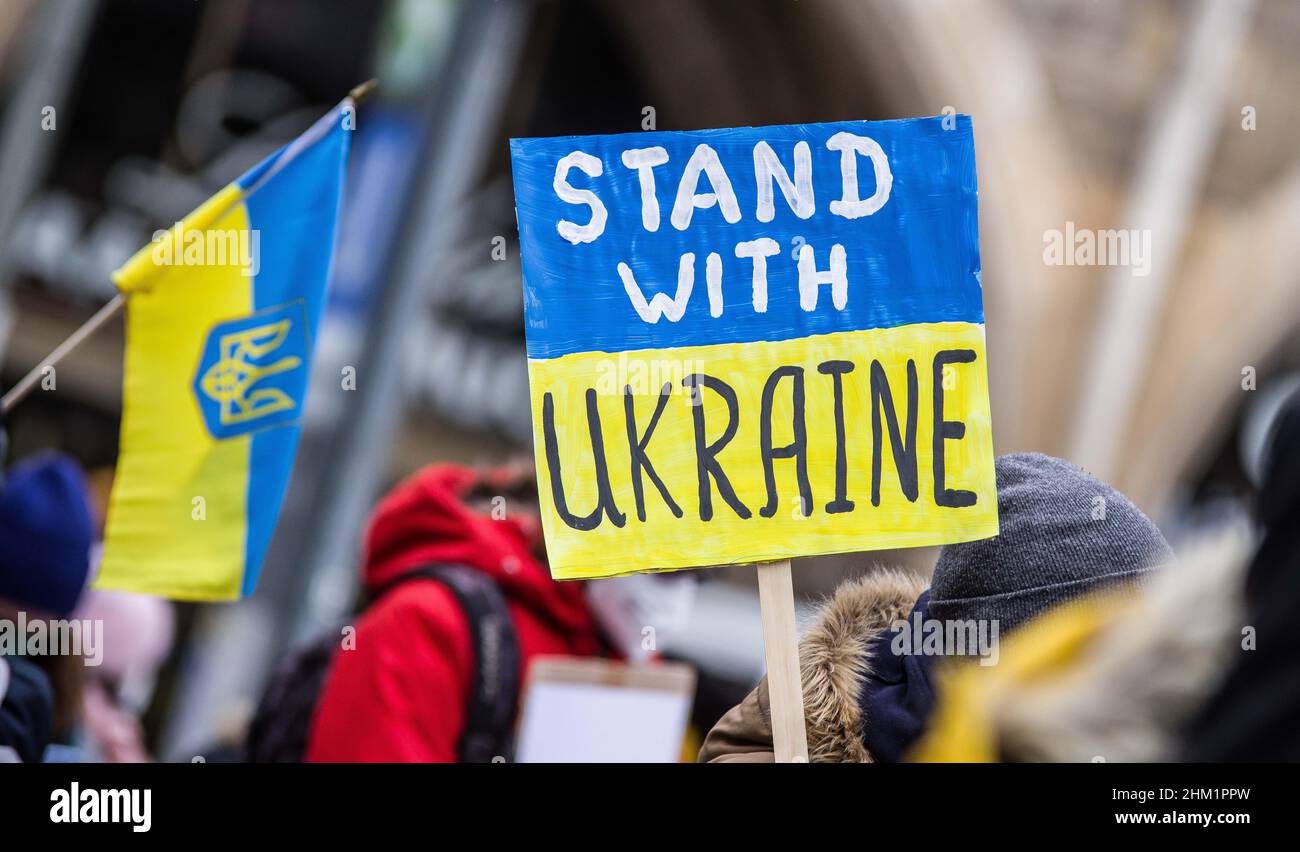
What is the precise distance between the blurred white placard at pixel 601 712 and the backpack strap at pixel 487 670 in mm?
40

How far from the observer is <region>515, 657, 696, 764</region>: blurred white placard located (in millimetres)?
2936

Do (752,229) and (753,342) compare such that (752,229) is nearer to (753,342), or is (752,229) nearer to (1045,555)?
(753,342)

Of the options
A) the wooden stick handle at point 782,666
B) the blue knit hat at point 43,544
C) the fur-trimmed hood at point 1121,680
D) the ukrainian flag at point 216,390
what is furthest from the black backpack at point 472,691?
the fur-trimmed hood at point 1121,680

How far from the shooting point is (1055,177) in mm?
9789

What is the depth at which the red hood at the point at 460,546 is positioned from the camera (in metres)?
3.05

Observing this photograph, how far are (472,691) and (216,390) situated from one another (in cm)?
74

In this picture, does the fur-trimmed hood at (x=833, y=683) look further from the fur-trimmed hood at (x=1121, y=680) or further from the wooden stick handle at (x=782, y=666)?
the fur-trimmed hood at (x=1121, y=680)

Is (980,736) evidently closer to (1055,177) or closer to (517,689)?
(517,689)

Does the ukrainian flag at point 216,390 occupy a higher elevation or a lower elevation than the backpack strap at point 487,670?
higher
